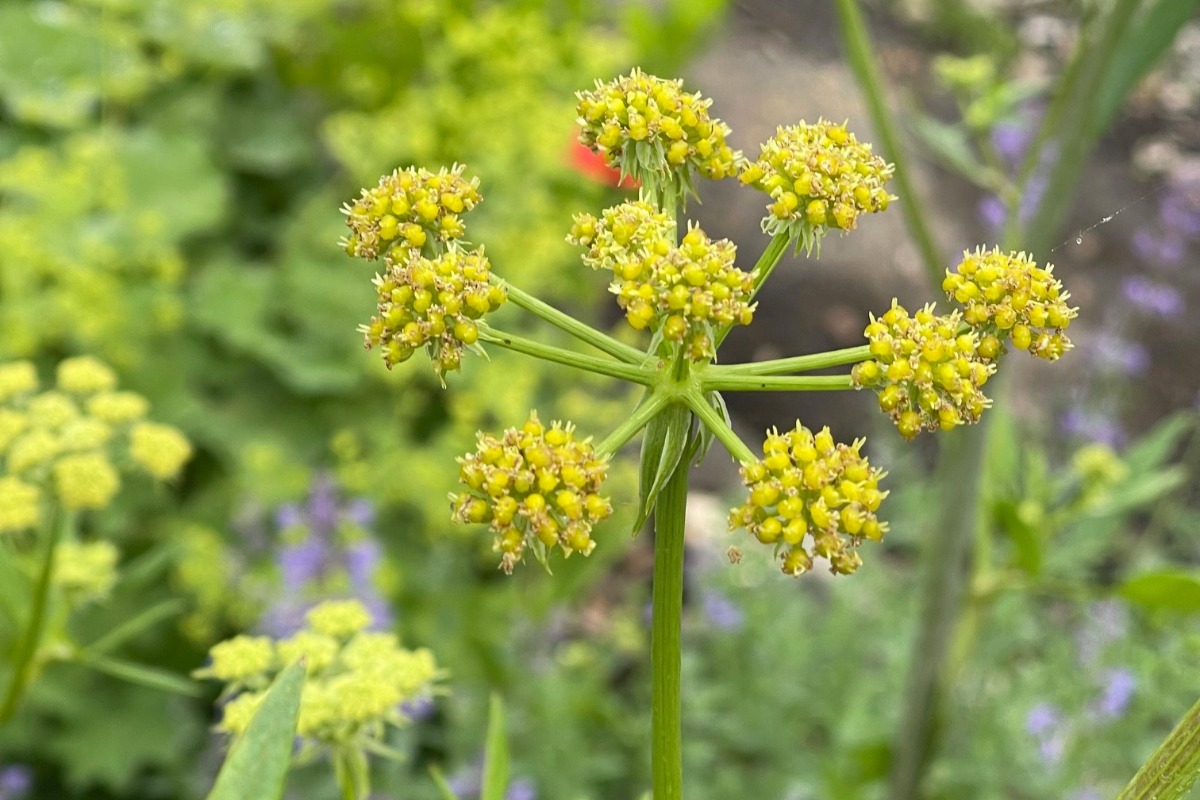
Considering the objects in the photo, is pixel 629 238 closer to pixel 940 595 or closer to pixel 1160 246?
pixel 940 595

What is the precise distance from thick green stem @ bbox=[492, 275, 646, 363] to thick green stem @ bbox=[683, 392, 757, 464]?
4 centimetres

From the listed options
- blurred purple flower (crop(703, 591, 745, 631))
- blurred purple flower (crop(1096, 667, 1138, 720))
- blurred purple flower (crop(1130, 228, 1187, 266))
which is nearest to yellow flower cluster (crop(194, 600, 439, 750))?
blurred purple flower (crop(1096, 667, 1138, 720))

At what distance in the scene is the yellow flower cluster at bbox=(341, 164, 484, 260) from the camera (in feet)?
2.73

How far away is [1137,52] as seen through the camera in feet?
5.18

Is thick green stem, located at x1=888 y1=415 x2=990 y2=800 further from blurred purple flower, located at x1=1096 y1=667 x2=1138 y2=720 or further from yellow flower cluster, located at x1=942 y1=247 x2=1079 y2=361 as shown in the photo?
yellow flower cluster, located at x1=942 y1=247 x2=1079 y2=361

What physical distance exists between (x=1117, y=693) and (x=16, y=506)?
2030 mm

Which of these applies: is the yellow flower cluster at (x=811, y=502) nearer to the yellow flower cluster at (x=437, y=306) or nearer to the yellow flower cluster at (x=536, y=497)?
the yellow flower cluster at (x=536, y=497)

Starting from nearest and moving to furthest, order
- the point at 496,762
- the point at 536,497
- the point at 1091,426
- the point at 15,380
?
the point at 536,497, the point at 496,762, the point at 15,380, the point at 1091,426

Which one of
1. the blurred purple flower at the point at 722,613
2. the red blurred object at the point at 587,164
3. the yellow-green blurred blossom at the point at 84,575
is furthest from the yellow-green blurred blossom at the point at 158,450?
→ the red blurred object at the point at 587,164

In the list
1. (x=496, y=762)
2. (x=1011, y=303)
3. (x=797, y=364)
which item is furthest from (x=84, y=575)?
(x=1011, y=303)

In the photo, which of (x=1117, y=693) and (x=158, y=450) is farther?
(x=1117, y=693)

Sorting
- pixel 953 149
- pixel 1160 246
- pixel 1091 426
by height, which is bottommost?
pixel 953 149

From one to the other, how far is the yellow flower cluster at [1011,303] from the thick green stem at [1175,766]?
0.25 metres

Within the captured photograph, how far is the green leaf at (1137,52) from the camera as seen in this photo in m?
1.51
